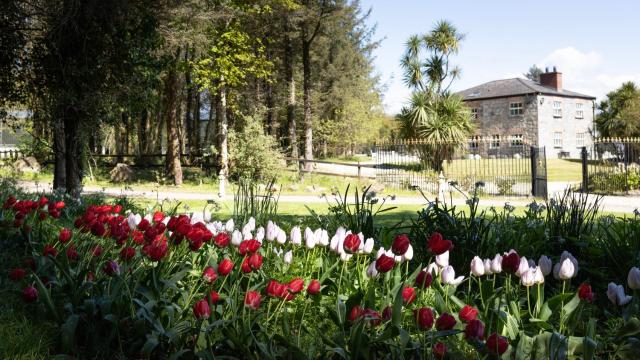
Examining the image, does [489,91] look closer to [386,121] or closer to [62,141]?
[386,121]

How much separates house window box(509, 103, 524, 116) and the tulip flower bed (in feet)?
140

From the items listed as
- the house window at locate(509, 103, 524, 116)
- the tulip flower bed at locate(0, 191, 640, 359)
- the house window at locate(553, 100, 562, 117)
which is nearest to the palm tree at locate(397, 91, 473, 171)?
the tulip flower bed at locate(0, 191, 640, 359)

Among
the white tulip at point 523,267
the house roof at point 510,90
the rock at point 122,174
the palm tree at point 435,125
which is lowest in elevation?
the white tulip at point 523,267

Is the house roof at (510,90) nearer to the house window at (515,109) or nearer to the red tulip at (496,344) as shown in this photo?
the house window at (515,109)

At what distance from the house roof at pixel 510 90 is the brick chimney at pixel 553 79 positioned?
66 cm

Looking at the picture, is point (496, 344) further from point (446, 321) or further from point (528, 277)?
point (528, 277)

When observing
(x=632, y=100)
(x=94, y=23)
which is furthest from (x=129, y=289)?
(x=632, y=100)

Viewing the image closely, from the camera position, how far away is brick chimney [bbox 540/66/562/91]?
149ft

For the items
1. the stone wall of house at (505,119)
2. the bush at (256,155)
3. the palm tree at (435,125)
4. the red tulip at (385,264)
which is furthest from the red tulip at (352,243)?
the stone wall of house at (505,119)

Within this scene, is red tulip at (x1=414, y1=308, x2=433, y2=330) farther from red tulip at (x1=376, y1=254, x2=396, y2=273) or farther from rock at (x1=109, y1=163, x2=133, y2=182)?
rock at (x1=109, y1=163, x2=133, y2=182)

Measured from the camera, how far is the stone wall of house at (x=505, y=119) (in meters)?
42.8

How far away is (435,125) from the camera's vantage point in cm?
2188

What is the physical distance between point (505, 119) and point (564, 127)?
16.0ft

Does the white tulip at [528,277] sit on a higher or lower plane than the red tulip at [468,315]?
higher
